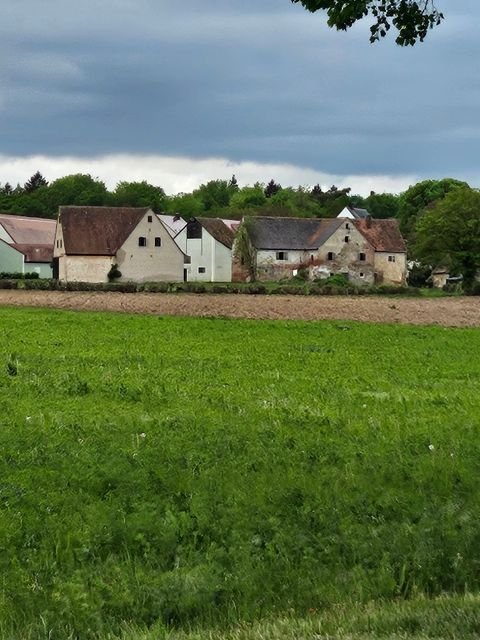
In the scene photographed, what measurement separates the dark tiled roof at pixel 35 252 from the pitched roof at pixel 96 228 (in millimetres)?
14287

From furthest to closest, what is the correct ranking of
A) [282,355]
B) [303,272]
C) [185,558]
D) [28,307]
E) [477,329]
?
[303,272]
[28,307]
[477,329]
[282,355]
[185,558]

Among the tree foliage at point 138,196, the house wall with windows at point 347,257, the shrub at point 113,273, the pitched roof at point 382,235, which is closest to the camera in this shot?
the shrub at point 113,273

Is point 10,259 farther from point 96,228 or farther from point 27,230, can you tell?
→ point 96,228

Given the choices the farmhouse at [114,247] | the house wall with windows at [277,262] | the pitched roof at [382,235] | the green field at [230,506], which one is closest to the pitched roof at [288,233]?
the house wall with windows at [277,262]

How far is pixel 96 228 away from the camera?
76.7m

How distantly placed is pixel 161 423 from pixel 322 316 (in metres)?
27.0

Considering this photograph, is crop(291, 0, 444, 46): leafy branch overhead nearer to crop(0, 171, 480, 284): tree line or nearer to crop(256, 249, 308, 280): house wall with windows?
crop(256, 249, 308, 280): house wall with windows

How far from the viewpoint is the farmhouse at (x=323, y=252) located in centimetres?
8731

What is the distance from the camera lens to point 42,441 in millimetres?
9039

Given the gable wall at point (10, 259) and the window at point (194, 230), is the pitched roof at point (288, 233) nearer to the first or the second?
the window at point (194, 230)

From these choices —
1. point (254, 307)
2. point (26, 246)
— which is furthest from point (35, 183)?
point (254, 307)

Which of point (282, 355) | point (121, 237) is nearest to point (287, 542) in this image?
point (282, 355)

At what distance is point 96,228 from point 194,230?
54.1 feet

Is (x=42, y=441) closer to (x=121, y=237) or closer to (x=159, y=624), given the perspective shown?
(x=159, y=624)
